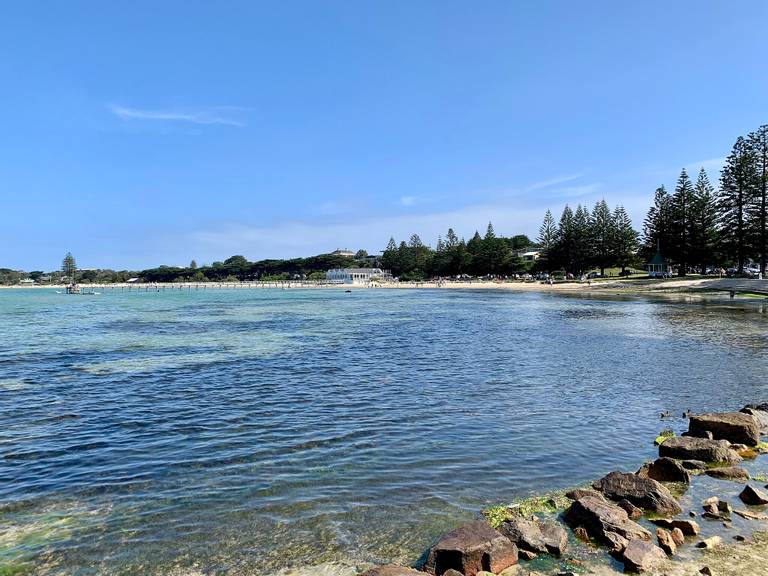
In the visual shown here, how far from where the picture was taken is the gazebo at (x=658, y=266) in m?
84.3

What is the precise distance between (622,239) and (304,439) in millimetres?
92979

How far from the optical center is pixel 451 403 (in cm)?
1280

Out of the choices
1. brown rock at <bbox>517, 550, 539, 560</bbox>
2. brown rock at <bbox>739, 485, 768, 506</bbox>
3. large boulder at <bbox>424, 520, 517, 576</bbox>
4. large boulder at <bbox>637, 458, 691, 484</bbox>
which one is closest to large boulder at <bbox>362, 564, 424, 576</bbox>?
large boulder at <bbox>424, 520, 517, 576</bbox>

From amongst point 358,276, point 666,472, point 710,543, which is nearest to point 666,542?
point 710,543

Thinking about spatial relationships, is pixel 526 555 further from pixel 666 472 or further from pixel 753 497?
pixel 753 497

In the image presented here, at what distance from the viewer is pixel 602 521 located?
19.7ft

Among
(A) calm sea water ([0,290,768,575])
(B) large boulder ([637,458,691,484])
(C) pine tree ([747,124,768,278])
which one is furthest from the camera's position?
(C) pine tree ([747,124,768,278])

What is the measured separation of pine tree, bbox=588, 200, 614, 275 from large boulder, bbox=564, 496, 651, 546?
93514mm

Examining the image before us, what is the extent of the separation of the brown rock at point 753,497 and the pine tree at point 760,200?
64.1 metres

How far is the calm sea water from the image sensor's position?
20.4 feet

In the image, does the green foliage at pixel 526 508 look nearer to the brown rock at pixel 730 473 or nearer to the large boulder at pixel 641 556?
the large boulder at pixel 641 556

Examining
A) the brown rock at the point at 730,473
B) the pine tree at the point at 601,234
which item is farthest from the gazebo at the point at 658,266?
the brown rock at the point at 730,473

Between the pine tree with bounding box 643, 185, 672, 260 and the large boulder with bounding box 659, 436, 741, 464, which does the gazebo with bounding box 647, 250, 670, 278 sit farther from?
the large boulder with bounding box 659, 436, 741, 464

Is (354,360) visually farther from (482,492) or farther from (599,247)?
(599,247)
